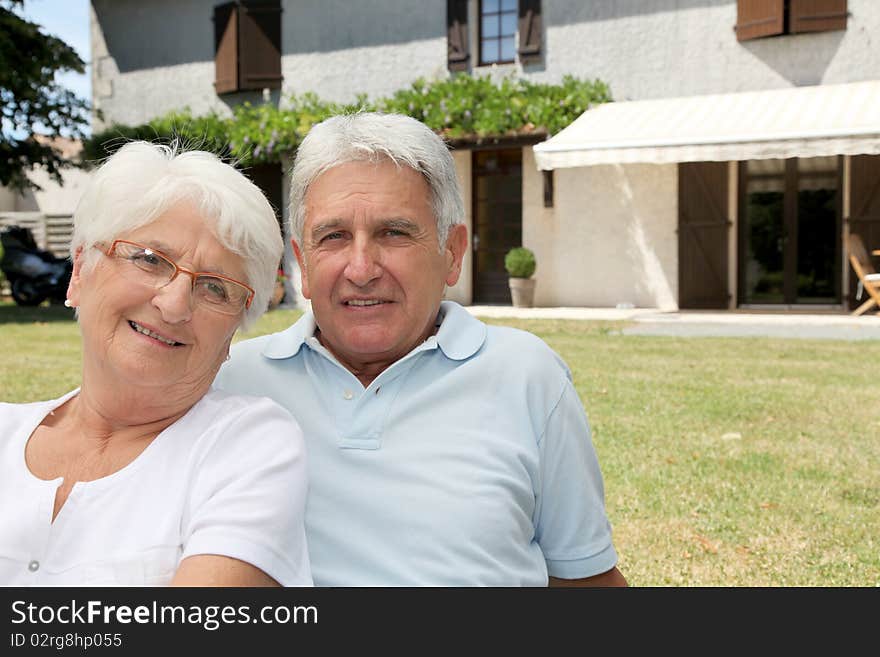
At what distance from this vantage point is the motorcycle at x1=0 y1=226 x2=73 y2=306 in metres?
16.0

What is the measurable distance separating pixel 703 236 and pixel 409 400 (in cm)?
1264

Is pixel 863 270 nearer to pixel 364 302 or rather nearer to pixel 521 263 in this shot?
pixel 521 263

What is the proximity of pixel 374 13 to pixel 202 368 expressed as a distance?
15376mm

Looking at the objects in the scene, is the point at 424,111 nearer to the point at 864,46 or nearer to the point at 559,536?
the point at 864,46

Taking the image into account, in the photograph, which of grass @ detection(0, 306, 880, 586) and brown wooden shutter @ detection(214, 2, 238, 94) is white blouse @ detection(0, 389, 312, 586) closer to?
grass @ detection(0, 306, 880, 586)

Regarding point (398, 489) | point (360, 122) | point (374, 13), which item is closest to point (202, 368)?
point (398, 489)

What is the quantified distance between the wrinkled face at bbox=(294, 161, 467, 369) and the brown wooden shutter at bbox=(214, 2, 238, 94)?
16022 millimetres

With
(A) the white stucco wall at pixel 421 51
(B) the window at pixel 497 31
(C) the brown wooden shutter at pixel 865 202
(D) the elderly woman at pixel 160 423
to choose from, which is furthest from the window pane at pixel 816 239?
(D) the elderly woman at pixel 160 423

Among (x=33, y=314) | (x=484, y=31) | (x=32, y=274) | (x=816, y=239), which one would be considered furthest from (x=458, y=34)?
(x=32, y=274)

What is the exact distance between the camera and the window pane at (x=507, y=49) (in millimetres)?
15188

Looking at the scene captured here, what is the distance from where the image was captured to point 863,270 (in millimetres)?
11789

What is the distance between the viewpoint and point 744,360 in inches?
315

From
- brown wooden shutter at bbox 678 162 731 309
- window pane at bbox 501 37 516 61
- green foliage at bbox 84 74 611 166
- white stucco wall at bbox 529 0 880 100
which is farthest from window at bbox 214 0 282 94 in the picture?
brown wooden shutter at bbox 678 162 731 309

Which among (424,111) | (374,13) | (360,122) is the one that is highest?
(374,13)
